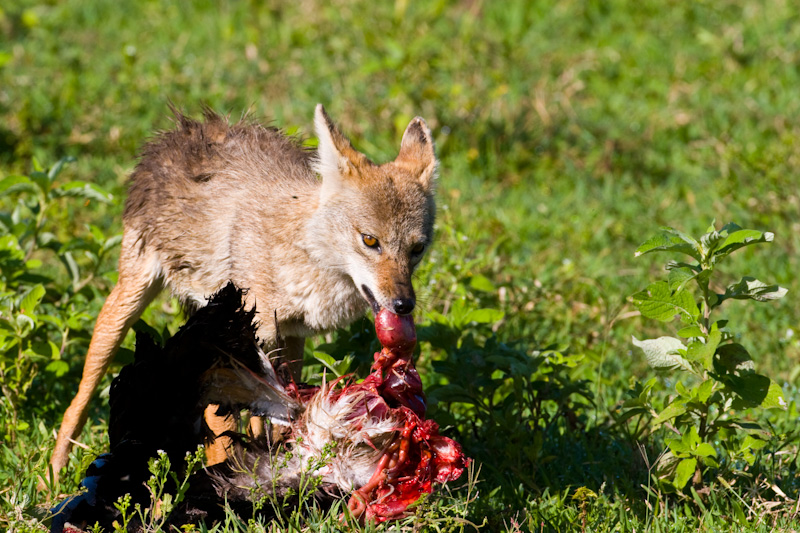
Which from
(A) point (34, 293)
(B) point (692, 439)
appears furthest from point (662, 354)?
(A) point (34, 293)

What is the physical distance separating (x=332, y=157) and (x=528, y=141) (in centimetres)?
457

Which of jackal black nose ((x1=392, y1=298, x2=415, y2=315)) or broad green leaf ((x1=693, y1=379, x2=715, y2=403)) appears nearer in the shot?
broad green leaf ((x1=693, y1=379, x2=715, y2=403))

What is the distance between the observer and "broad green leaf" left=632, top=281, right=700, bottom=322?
3803mm

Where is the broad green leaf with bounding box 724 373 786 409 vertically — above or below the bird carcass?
above

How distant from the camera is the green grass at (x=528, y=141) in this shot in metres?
4.61

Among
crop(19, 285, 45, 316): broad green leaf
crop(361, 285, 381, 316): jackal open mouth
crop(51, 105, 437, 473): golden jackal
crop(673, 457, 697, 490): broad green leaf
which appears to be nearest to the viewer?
crop(673, 457, 697, 490): broad green leaf

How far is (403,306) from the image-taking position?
3967mm

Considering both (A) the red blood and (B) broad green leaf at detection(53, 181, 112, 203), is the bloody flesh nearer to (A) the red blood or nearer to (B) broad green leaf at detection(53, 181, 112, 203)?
(A) the red blood

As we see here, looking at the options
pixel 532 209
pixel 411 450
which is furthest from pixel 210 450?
pixel 532 209

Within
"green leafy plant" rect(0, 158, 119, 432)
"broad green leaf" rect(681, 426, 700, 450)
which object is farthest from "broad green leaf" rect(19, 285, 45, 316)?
"broad green leaf" rect(681, 426, 700, 450)

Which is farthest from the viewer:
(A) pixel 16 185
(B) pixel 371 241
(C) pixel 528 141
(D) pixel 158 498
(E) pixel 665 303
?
(C) pixel 528 141

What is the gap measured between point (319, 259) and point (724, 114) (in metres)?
6.33

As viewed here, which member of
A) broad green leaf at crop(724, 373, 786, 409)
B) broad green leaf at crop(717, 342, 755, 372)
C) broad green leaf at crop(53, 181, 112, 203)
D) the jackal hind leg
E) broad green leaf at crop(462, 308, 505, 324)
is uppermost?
broad green leaf at crop(717, 342, 755, 372)

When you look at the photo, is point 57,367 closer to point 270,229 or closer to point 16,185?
point 16,185
